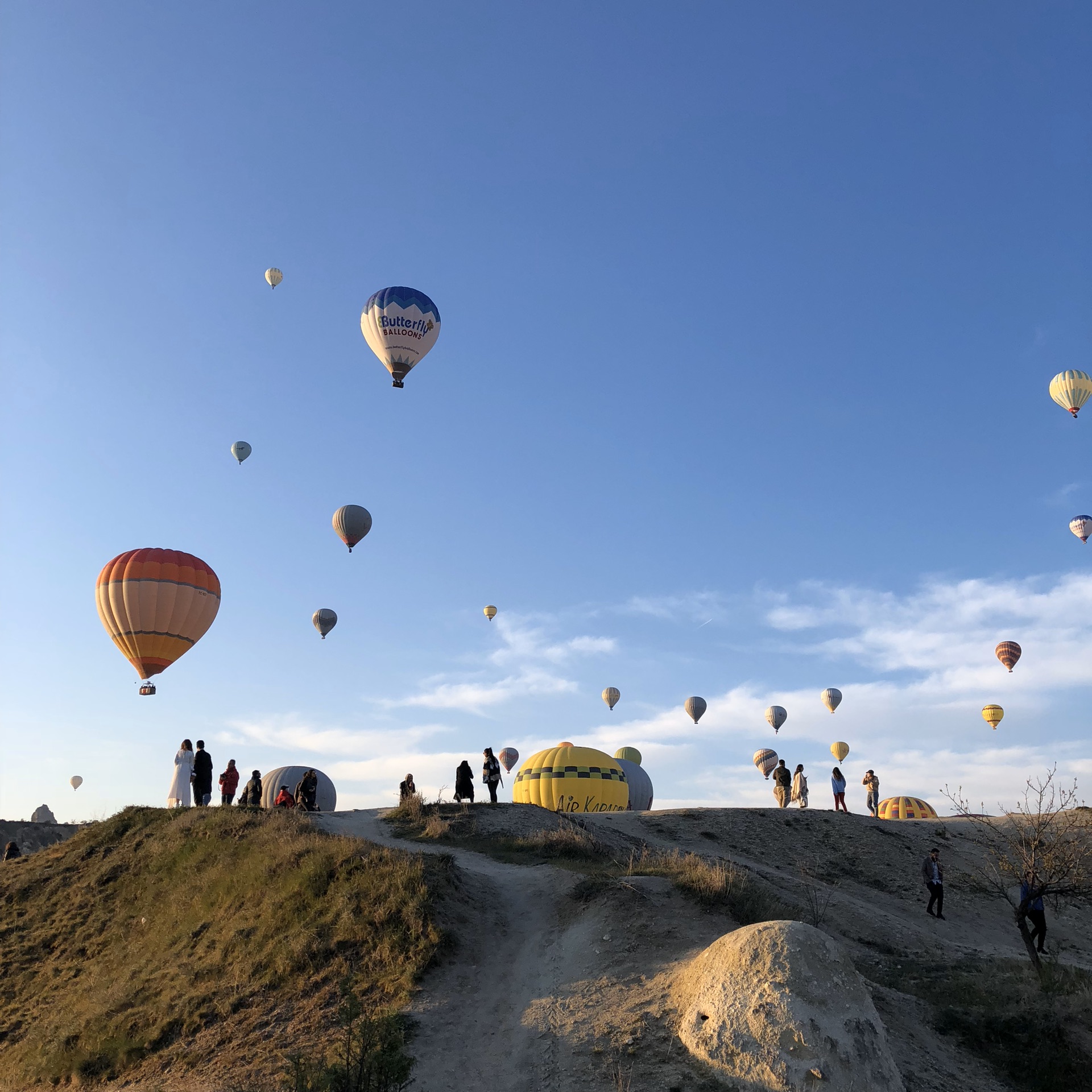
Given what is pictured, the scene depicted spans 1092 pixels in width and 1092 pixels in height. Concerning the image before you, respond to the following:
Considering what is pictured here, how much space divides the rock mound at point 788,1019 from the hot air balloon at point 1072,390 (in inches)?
1820

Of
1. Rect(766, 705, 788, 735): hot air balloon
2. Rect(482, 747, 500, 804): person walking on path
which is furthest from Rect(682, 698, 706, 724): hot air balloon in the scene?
Rect(482, 747, 500, 804): person walking on path

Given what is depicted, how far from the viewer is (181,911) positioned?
2023cm

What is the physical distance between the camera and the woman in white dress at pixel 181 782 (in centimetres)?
2728

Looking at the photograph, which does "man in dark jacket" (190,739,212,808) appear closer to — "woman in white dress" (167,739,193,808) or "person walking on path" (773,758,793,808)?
"woman in white dress" (167,739,193,808)

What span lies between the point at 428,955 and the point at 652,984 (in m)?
3.66

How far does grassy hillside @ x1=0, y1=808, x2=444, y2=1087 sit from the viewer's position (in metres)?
13.9

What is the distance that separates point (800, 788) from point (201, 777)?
A: 2171 centimetres

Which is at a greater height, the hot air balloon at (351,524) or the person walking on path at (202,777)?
the hot air balloon at (351,524)

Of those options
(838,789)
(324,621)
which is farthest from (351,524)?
(838,789)

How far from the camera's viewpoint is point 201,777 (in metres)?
27.1

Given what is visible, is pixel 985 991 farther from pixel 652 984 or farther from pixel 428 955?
pixel 428 955

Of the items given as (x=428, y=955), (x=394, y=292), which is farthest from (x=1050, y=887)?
(x=394, y=292)

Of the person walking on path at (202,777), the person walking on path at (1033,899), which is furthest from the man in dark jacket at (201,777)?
the person walking on path at (1033,899)

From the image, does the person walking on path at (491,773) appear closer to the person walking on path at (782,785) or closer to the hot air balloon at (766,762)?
the person walking on path at (782,785)
